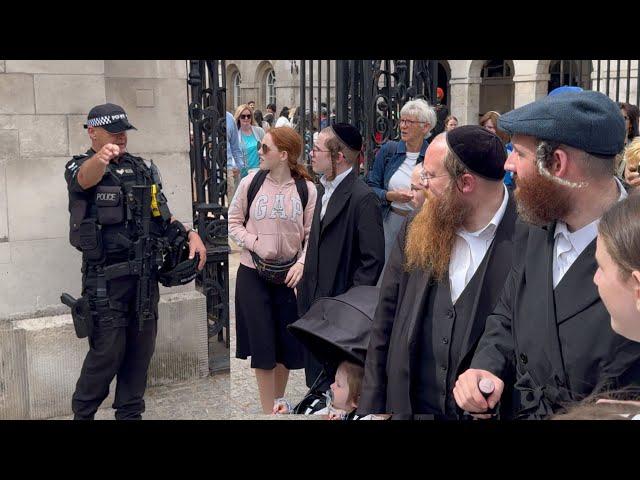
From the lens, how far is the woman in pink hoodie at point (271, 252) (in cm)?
476

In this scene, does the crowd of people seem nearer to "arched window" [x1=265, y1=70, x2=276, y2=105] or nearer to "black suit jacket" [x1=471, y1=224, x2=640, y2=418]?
"black suit jacket" [x1=471, y1=224, x2=640, y2=418]

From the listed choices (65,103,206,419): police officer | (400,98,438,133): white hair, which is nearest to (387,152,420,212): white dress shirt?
(400,98,438,133): white hair

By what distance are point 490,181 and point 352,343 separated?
2.62ft

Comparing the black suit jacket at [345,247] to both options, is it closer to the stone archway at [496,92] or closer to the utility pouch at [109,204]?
the utility pouch at [109,204]

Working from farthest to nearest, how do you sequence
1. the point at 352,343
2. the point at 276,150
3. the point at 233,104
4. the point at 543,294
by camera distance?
1. the point at 233,104
2. the point at 276,150
3. the point at 352,343
4. the point at 543,294

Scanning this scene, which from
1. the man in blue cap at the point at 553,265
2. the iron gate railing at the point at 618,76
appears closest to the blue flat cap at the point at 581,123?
the man in blue cap at the point at 553,265

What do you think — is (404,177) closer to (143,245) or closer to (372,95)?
(372,95)

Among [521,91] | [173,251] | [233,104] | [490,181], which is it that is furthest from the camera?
[233,104]

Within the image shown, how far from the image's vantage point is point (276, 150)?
488cm

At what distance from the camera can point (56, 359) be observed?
15.1 feet

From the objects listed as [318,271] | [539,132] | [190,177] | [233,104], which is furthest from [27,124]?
[233,104]

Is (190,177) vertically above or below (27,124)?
below

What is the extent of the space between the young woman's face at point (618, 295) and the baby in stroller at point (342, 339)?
1.31 meters
